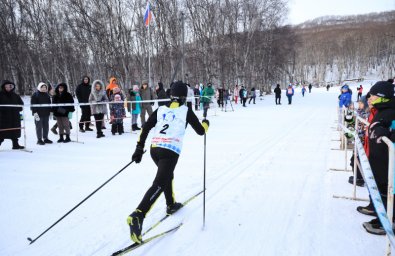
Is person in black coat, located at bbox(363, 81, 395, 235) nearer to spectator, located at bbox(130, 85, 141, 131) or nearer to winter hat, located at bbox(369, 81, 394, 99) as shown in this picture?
winter hat, located at bbox(369, 81, 394, 99)

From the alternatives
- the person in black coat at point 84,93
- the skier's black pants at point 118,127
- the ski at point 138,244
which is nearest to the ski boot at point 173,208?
the ski at point 138,244

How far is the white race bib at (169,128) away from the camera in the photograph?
3592 mm

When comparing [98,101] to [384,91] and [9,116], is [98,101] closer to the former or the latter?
[9,116]

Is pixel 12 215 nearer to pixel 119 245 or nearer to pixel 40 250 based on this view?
pixel 40 250

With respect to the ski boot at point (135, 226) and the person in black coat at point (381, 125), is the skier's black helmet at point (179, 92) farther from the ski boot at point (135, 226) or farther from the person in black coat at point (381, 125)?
the person in black coat at point (381, 125)

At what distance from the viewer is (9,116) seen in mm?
8094

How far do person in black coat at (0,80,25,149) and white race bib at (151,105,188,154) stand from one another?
20.2 ft

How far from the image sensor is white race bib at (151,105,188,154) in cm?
359

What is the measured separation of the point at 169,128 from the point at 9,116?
6.48 m

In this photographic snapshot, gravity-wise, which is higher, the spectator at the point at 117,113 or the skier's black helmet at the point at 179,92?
the skier's black helmet at the point at 179,92

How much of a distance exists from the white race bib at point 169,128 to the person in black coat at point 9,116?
6.17 meters

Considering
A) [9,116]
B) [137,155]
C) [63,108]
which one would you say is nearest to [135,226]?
[137,155]

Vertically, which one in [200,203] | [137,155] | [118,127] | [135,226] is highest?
[137,155]

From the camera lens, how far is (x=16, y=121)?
27.0ft
